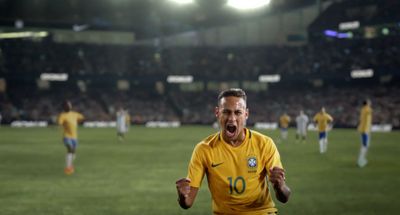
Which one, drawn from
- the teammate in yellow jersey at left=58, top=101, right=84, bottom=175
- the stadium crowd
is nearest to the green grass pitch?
the teammate in yellow jersey at left=58, top=101, right=84, bottom=175

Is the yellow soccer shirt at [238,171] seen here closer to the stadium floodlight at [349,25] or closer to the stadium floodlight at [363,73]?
the stadium floodlight at [363,73]

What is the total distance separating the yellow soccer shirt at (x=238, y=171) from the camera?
15.8 ft

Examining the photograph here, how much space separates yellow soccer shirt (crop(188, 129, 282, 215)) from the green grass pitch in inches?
218

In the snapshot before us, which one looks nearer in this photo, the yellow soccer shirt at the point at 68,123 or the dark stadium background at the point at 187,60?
the yellow soccer shirt at the point at 68,123

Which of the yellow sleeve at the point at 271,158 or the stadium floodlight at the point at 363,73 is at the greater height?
the yellow sleeve at the point at 271,158

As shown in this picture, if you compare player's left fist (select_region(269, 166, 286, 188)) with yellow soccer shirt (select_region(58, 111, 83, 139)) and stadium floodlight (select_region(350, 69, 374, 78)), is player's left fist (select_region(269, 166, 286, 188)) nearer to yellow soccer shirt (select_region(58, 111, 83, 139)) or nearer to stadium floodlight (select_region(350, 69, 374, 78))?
yellow soccer shirt (select_region(58, 111, 83, 139))

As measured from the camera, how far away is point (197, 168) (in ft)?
16.0

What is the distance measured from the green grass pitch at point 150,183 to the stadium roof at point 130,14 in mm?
44565

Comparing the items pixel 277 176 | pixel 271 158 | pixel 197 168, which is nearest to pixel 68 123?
pixel 197 168

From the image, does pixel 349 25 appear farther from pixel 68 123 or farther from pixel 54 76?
pixel 68 123

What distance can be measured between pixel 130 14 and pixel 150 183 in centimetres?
5716

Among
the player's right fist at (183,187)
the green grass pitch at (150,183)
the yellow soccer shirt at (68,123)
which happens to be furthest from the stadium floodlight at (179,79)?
the player's right fist at (183,187)

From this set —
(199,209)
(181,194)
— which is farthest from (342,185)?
(181,194)

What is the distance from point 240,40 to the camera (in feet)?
227
